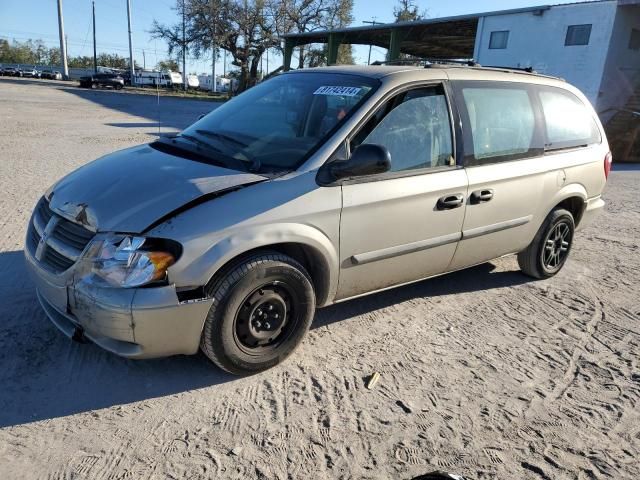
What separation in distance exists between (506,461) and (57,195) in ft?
Answer: 9.90

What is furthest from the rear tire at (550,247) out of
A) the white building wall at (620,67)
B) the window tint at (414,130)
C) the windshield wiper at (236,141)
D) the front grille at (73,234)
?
the white building wall at (620,67)

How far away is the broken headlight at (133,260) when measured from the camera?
2.63m

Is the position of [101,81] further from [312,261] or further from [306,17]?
[312,261]

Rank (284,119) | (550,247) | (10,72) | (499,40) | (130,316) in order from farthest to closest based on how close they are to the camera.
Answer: (10,72)
(499,40)
(550,247)
(284,119)
(130,316)

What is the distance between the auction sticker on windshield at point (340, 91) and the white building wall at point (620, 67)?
17028 millimetres

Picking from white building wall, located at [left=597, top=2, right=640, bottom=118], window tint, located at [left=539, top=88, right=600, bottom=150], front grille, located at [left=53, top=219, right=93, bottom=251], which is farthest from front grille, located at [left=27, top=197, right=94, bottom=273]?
white building wall, located at [left=597, top=2, right=640, bottom=118]

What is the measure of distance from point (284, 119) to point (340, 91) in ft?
1.46

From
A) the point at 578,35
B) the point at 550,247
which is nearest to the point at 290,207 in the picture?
the point at 550,247

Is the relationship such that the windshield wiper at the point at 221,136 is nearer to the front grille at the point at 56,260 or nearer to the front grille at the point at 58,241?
the front grille at the point at 58,241

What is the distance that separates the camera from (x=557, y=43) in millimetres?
19062

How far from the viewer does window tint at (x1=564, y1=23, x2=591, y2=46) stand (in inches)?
709

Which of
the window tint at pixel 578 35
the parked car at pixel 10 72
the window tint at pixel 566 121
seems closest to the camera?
the window tint at pixel 566 121

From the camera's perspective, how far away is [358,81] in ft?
11.7

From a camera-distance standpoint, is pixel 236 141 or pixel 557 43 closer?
pixel 236 141
